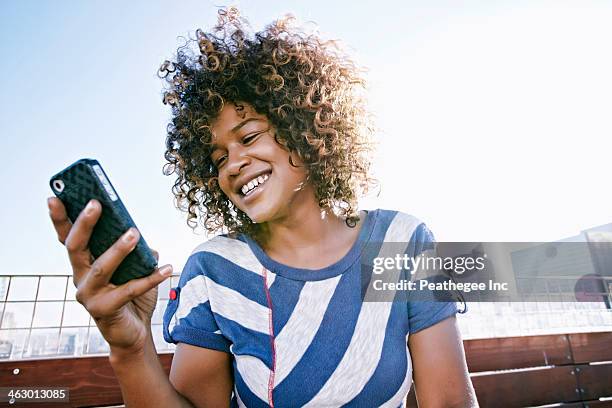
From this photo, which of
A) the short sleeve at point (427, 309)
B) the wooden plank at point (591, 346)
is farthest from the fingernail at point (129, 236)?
the wooden plank at point (591, 346)

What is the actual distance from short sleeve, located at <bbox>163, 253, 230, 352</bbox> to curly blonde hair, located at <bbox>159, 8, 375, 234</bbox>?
33 centimetres

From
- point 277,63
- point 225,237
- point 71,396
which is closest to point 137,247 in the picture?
point 225,237

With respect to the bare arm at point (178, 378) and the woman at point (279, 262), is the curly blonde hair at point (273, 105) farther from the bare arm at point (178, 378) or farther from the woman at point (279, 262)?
the bare arm at point (178, 378)

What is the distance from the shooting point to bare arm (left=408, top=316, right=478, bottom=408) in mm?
1366

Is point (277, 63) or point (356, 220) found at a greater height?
point (277, 63)

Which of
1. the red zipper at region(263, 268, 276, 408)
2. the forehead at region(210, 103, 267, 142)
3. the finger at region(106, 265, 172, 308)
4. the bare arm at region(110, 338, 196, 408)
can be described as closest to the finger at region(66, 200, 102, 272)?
the finger at region(106, 265, 172, 308)

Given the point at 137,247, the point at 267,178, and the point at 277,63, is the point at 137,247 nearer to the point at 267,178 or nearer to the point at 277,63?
the point at 267,178

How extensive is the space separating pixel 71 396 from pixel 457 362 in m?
1.67

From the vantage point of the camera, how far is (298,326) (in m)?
1.44

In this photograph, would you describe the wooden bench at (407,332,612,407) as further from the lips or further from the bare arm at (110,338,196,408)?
the bare arm at (110,338,196,408)

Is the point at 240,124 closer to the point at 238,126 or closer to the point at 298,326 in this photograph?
the point at 238,126

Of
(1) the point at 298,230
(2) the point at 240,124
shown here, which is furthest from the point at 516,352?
(2) the point at 240,124

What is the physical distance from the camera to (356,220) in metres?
1.78

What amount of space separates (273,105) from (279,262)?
68cm
